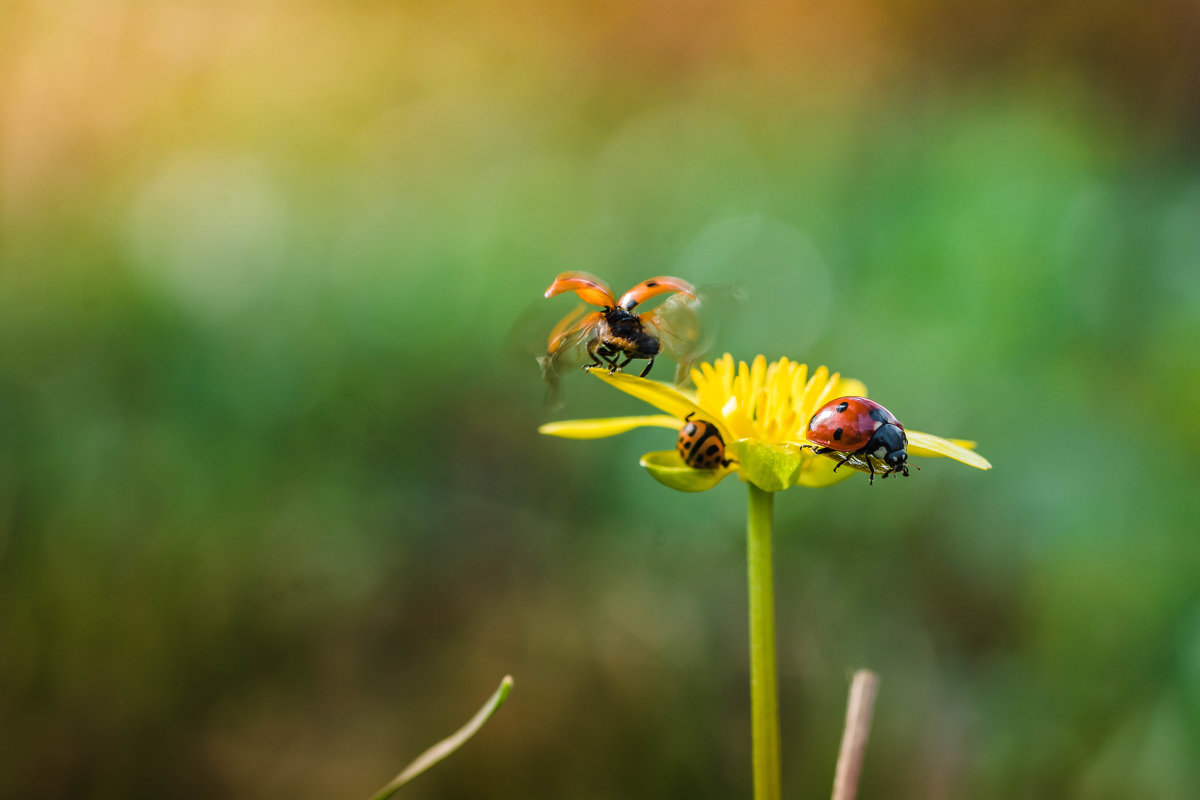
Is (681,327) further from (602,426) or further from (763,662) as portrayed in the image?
(763,662)

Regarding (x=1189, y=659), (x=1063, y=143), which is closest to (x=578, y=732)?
(x=1189, y=659)

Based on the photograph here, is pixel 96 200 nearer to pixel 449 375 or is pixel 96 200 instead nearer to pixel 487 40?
pixel 449 375

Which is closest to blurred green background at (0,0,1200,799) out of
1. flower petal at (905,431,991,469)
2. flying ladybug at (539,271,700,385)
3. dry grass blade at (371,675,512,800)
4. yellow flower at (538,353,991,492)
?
flying ladybug at (539,271,700,385)

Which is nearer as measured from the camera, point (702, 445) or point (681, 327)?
point (702, 445)

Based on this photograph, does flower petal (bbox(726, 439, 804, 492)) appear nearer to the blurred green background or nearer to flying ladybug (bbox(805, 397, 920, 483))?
flying ladybug (bbox(805, 397, 920, 483))

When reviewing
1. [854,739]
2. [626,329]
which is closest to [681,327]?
[626,329]
